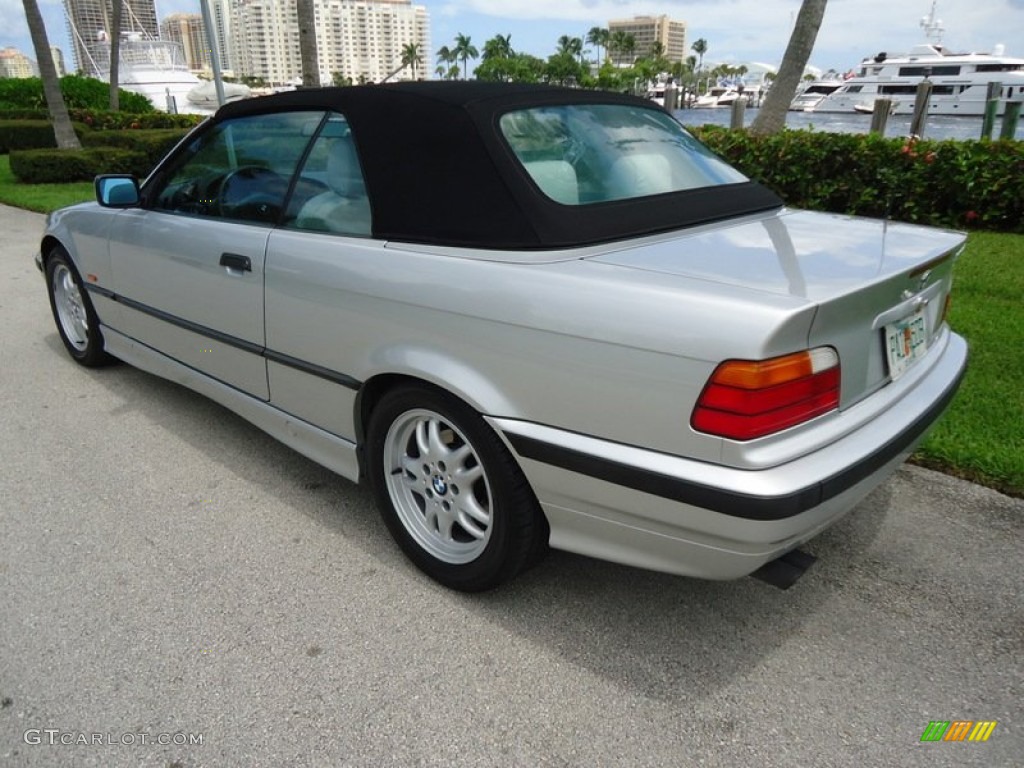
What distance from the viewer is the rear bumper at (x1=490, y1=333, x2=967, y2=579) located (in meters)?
1.84

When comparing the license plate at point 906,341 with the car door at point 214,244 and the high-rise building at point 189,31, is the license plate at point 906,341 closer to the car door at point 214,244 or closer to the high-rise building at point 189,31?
the car door at point 214,244

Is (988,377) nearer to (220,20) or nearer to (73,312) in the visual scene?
(73,312)

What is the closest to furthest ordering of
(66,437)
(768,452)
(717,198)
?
1. (768,452)
2. (717,198)
3. (66,437)

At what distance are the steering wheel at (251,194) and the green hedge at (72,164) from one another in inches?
487

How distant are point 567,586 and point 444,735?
75 centimetres

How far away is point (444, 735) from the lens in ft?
6.53

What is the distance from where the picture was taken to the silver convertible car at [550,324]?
1875 mm

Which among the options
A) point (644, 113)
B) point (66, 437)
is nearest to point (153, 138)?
point (66, 437)

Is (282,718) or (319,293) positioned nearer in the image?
(282,718)

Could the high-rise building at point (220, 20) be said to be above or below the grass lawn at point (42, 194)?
above

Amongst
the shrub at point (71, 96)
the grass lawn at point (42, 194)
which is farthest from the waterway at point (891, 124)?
the shrub at point (71, 96)

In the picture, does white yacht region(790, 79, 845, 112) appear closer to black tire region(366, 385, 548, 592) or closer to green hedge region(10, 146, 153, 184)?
green hedge region(10, 146, 153, 184)

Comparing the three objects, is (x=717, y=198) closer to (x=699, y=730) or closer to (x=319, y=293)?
(x=319, y=293)

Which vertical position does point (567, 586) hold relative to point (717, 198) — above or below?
below
